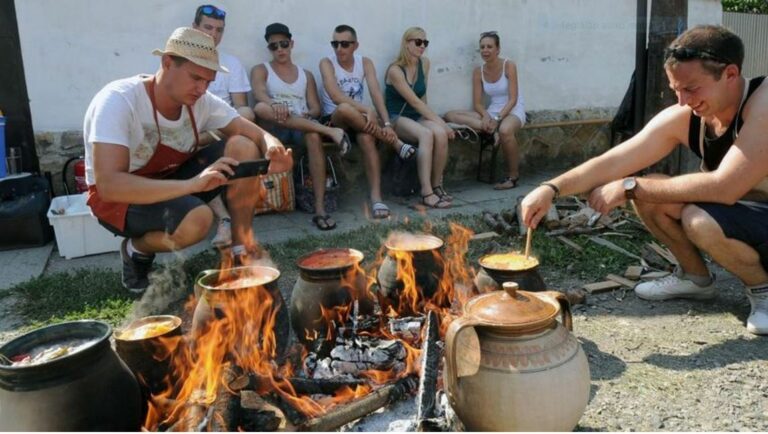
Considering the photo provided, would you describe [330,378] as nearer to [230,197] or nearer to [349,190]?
[230,197]

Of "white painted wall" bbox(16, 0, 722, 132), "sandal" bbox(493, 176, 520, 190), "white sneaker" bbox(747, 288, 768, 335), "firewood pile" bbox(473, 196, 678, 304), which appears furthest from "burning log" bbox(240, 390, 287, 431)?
"sandal" bbox(493, 176, 520, 190)

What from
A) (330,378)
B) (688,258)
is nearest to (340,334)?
(330,378)

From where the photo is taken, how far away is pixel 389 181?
717 cm

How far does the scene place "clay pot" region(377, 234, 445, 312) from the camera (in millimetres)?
3189

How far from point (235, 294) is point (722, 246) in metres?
2.75

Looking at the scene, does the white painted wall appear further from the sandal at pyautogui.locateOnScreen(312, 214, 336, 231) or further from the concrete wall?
the sandal at pyautogui.locateOnScreen(312, 214, 336, 231)

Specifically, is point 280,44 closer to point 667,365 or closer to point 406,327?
point 406,327

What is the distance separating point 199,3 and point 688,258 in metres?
5.32

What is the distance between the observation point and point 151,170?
4.00 m

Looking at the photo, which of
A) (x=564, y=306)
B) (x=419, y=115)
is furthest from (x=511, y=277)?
(x=419, y=115)

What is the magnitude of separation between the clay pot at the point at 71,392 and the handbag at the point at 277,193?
158 inches

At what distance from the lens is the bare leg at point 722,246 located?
339cm

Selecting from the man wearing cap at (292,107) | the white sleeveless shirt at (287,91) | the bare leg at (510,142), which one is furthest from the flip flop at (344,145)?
the bare leg at (510,142)

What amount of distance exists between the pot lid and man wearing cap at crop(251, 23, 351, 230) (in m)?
3.60
